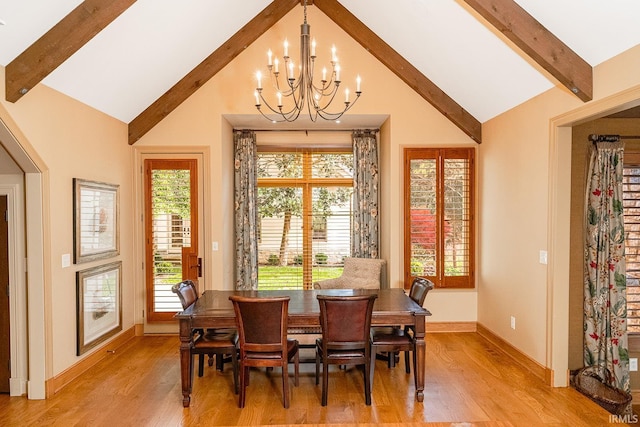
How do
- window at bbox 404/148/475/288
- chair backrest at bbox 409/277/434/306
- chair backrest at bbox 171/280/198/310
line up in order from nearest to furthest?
chair backrest at bbox 171/280/198/310, chair backrest at bbox 409/277/434/306, window at bbox 404/148/475/288

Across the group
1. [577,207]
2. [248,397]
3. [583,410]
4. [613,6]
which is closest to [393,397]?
[248,397]

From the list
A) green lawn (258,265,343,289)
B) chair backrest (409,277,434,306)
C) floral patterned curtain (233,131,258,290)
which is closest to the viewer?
chair backrest (409,277,434,306)

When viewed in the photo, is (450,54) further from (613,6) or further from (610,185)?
(610,185)

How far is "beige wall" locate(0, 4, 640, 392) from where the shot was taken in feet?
11.2

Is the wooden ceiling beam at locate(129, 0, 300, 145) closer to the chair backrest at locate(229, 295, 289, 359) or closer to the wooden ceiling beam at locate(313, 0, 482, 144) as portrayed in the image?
the wooden ceiling beam at locate(313, 0, 482, 144)

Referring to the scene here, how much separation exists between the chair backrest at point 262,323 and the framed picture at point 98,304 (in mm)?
1857

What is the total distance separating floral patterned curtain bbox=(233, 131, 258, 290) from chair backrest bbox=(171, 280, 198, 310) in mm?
A: 1892

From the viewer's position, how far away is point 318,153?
579 centimetres

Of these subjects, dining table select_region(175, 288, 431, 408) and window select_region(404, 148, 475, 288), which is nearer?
dining table select_region(175, 288, 431, 408)

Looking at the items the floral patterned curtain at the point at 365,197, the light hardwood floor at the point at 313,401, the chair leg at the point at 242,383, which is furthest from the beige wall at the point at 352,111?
the chair leg at the point at 242,383

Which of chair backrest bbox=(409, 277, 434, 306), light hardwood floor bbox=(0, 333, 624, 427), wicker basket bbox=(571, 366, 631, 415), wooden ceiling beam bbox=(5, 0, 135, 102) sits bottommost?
wicker basket bbox=(571, 366, 631, 415)

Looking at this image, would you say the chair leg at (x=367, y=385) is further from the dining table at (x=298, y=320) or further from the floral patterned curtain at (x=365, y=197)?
the floral patterned curtain at (x=365, y=197)

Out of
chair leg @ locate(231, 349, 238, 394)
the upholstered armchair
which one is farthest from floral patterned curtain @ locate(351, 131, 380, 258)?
chair leg @ locate(231, 349, 238, 394)

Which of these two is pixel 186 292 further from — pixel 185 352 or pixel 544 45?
pixel 544 45
